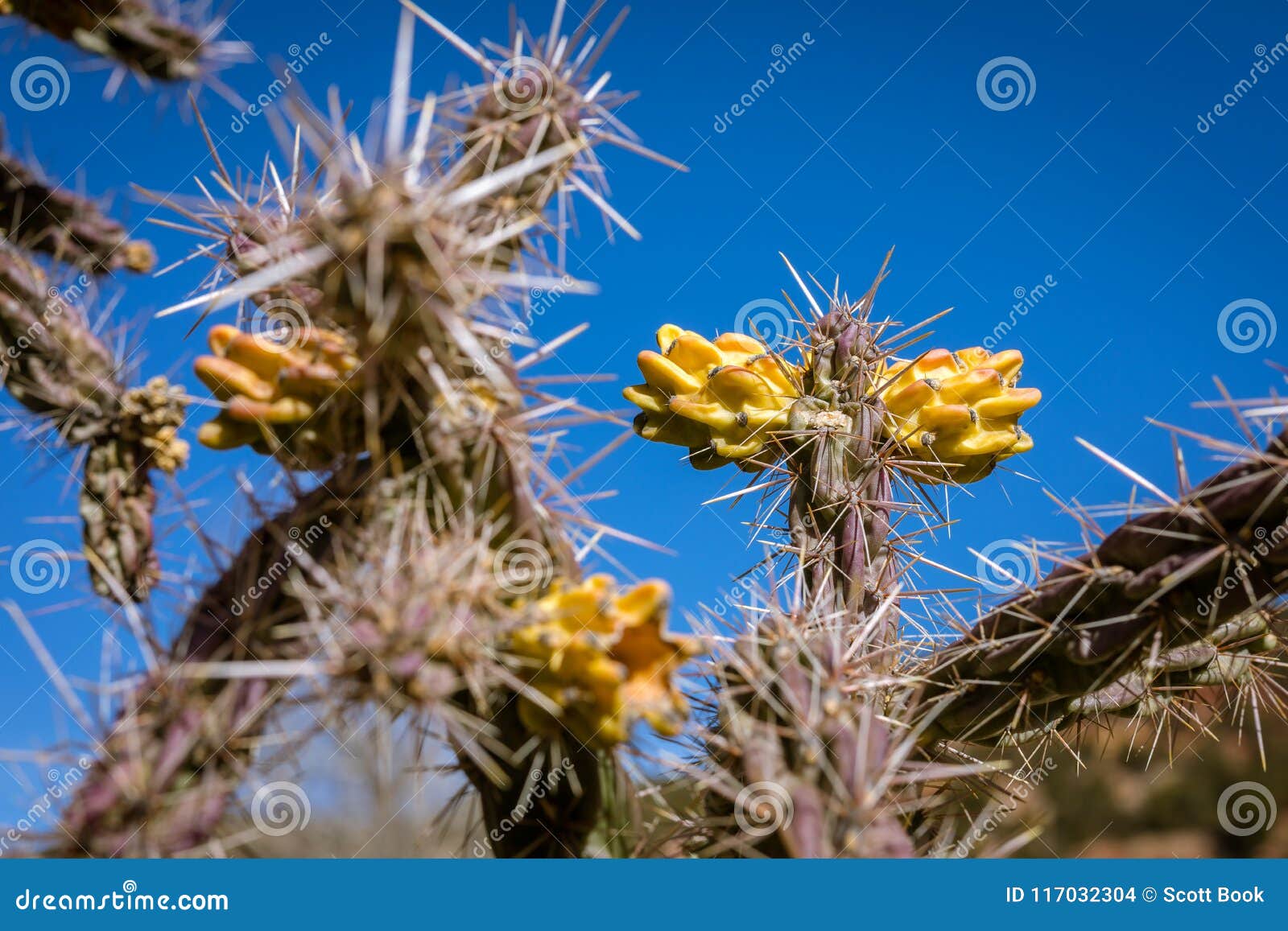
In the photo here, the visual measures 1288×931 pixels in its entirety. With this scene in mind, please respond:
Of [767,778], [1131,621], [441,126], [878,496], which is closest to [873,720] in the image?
[767,778]

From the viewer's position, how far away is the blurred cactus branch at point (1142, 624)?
4.86 ft

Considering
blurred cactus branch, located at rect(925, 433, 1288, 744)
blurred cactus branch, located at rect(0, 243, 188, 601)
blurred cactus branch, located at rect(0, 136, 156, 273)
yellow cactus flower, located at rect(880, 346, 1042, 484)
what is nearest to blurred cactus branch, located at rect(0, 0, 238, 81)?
blurred cactus branch, located at rect(0, 136, 156, 273)

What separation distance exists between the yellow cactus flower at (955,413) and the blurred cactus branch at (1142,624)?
0.37 m

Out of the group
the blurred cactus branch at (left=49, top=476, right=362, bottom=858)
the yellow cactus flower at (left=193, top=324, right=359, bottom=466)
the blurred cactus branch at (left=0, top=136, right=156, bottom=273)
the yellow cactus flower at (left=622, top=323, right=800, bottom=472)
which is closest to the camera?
the blurred cactus branch at (left=49, top=476, right=362, bottom=858)

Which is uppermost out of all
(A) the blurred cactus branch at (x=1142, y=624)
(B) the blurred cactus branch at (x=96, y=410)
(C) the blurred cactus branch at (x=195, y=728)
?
(B) the blurred cactus branch at (x=96, y=410)

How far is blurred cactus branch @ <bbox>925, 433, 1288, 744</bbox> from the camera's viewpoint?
4.86 ft

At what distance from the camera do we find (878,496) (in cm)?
214

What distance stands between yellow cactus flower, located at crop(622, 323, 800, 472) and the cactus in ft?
0.16

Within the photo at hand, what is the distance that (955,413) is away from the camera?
6.82ft

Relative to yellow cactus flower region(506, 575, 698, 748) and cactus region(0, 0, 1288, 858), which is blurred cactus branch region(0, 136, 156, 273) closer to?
cactus region(0, 0, 1288, 858)

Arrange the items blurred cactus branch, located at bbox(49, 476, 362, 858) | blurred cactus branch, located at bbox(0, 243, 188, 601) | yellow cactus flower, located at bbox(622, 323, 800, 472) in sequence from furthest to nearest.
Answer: yellow cactus flower, located at bbox(622, 323, 800, 472) < blurred cactus branch, located at bbox(0, 243, 188, 601) < blurred cactus branch, located at bbox(49, 476, 362, 858)

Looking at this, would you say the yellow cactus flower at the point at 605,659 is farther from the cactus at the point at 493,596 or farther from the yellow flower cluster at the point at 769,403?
the yellow flower cluster at the point at 769,403

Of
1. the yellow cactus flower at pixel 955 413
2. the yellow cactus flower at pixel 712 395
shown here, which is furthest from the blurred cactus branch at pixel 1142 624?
the yellow cactus flower at pixel 712 395

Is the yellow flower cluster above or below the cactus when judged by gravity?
above
